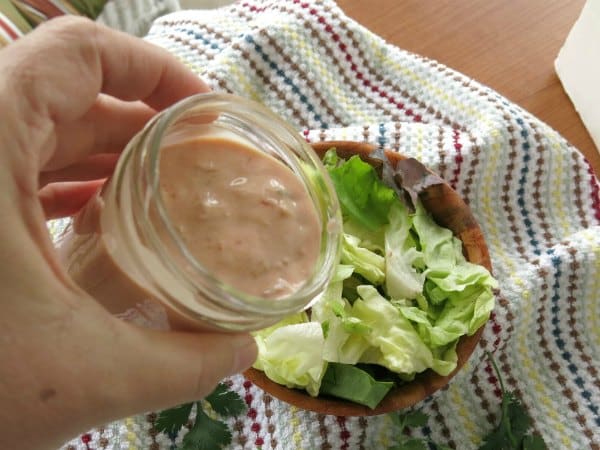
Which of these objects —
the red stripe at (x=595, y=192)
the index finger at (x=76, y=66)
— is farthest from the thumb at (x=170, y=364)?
the red stripe at (x=595, y=192)

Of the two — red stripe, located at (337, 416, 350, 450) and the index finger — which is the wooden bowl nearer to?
red stripe, located at (337, 416, 350, 450)

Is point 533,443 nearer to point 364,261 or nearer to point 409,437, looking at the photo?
point 409,437

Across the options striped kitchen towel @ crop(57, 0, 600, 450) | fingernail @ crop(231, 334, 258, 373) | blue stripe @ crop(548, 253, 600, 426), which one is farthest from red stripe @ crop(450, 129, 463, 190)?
fingernail @ crop(231, 334, 258, 373)

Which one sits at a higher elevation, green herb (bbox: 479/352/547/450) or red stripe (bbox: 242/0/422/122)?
red stripe (bbox: 242/0/422/122)

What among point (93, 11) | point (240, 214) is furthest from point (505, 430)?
point (93, 11)

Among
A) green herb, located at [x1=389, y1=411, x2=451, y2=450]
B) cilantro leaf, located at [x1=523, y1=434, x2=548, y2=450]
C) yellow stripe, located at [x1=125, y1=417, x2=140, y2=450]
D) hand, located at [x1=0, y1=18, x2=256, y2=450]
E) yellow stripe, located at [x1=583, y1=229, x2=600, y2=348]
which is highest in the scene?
hand, located at [x1=0, y1=18, x2=256, y2=450]

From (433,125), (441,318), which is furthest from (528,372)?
(433,125)

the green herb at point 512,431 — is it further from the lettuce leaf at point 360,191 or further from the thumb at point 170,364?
the thumb at point 170,364
